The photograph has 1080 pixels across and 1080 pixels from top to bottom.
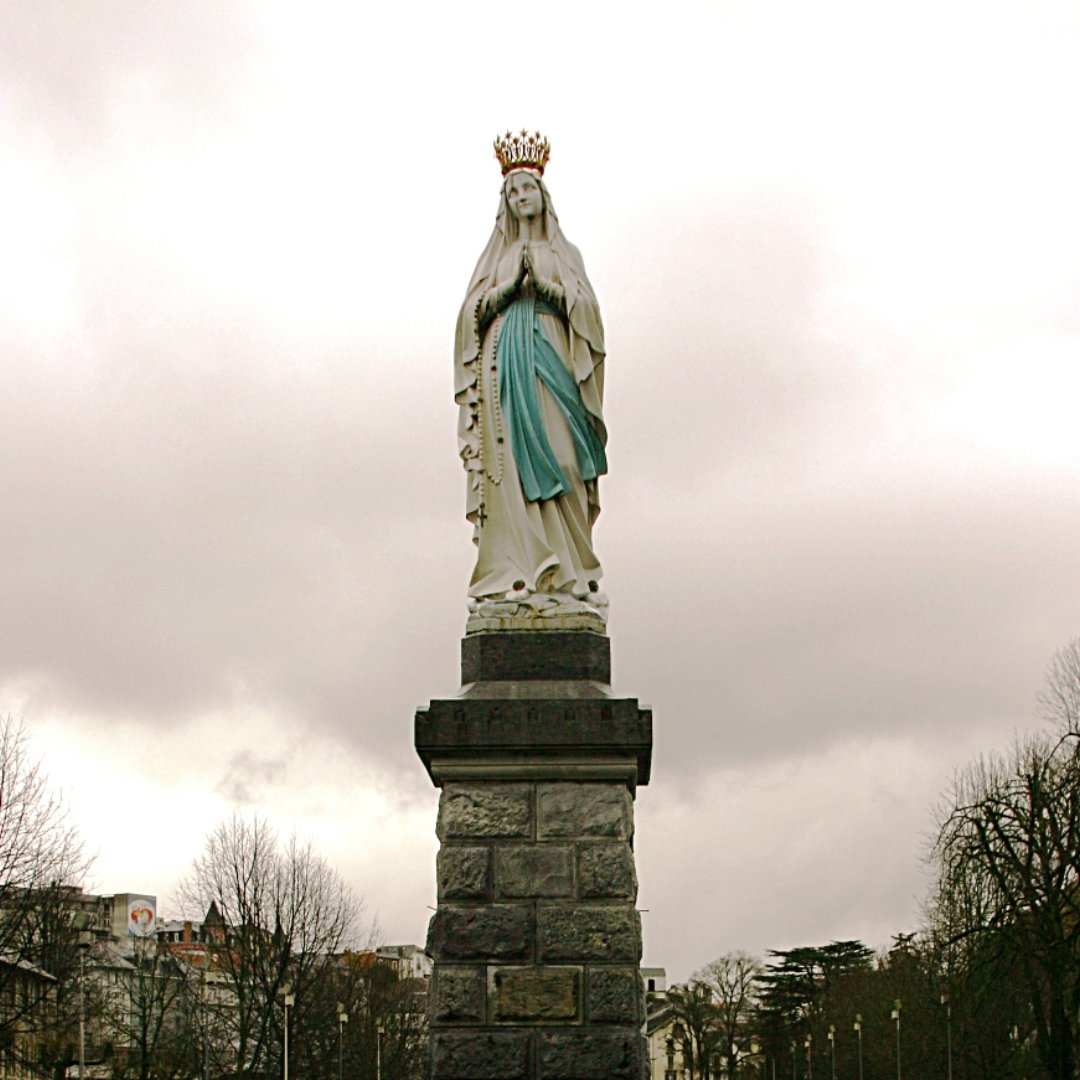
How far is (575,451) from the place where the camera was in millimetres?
12086

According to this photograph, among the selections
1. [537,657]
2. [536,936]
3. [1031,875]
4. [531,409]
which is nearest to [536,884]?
[536,936]

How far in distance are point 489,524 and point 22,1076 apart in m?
45.9

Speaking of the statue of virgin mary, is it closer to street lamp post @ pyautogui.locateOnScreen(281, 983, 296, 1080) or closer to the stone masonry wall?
the stone masonry wall

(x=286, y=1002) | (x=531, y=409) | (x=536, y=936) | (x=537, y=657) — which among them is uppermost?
(x=531, y=409)

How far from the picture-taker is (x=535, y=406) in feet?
39.6

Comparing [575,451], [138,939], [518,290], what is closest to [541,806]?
[575,451]

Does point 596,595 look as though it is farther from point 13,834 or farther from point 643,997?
point 13,834

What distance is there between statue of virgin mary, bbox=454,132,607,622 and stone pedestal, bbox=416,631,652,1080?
Result: 936 millimetres

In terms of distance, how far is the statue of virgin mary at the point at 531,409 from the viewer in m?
11.9

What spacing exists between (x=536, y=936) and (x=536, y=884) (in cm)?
32

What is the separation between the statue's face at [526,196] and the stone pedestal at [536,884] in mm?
3490

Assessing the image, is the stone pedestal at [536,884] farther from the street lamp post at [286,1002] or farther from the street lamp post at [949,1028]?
the street lamp post at [949,1028]

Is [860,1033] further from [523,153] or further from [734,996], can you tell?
[523,153]

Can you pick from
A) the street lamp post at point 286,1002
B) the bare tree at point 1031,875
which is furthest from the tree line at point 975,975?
the street lamp post at point 286,1002
